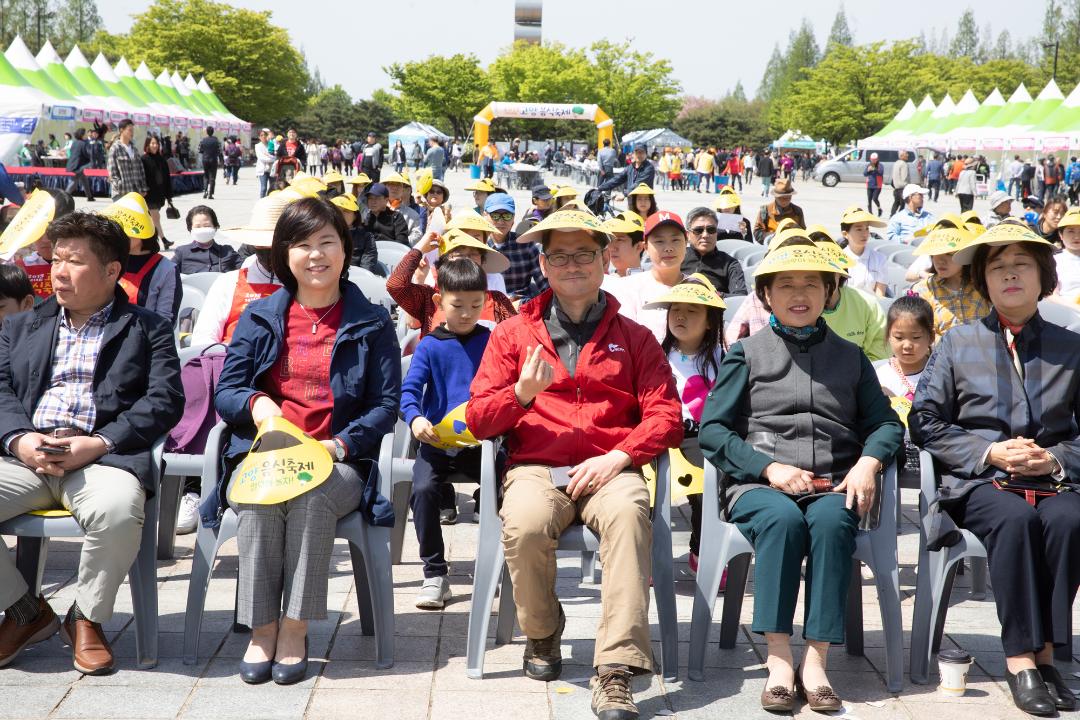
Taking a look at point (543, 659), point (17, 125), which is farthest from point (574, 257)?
point (17, 125)

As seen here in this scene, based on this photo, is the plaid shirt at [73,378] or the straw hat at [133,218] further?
the straw hat at [133,218]

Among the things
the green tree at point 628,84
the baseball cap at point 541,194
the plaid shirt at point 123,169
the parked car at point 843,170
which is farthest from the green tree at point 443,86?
the baseball cap at point 541,194

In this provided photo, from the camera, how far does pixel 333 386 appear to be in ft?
12.6

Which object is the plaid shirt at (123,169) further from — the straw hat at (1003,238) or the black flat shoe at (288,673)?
the straw hat at (1003,238)

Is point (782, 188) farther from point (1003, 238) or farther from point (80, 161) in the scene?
point (80, 161)

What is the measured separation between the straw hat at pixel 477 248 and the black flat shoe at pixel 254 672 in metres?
2.83

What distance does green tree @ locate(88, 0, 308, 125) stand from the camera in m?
78.6

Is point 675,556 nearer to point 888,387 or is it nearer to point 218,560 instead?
point 888,387

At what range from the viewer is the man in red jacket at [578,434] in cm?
339

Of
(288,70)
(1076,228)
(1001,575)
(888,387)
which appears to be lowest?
(1001,575)

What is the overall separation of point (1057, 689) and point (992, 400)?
0.97 m

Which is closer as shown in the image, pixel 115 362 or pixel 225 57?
pixel 115 362

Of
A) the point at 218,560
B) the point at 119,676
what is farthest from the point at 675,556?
the point at 119,676

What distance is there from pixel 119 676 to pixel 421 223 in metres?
9.12
